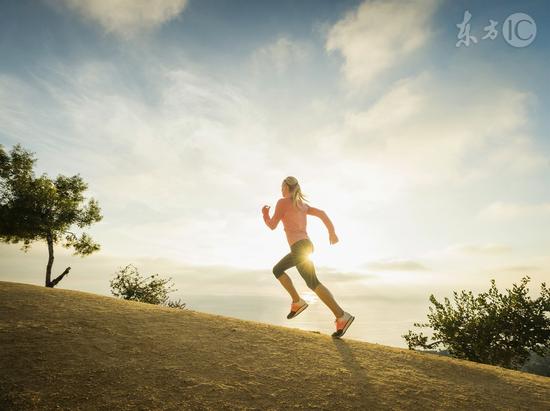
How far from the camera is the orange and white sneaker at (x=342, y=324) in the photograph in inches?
260

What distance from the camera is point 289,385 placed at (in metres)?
4.11

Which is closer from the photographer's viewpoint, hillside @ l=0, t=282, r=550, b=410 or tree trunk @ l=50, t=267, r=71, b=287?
hillside @ l=0, t=282, r=550, b=410

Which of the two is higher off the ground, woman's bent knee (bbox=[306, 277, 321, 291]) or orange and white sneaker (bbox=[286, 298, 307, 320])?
woman's bent knee (bbox=[306, 277, 321, 291])

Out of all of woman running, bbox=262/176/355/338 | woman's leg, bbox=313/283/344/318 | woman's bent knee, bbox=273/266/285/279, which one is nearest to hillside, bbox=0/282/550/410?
woman's leg, bbox=313/283/344/318

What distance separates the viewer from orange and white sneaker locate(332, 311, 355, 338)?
21.7 ft

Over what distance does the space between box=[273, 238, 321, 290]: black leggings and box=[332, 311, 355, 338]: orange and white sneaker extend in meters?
0.85

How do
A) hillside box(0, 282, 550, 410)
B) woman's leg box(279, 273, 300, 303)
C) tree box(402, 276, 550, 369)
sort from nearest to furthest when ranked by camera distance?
hillside box(0, 282, 550, 410)
woman's leg box(279, 273, 300, 303)
tree box(402, 276, 550, 369)

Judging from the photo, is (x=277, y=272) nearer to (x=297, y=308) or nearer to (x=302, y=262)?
(x=302, y=262)

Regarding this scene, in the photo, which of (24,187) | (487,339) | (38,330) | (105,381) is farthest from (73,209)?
(487,339)

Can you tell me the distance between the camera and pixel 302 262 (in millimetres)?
6645

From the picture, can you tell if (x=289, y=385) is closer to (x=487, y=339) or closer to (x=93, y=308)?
(x=93, y=308)

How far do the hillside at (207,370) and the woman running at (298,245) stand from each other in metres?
0.62

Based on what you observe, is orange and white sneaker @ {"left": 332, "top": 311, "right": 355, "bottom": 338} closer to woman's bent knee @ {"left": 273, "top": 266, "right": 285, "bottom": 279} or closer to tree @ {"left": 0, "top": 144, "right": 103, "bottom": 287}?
woman's bent knee @ {"left": 273, "top": 266, "right": 285, "bottom": 279}

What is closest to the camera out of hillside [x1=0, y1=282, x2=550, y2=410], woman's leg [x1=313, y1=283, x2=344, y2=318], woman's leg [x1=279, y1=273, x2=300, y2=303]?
hillside [x1=0, y1=282, x2=550, y2=410]
